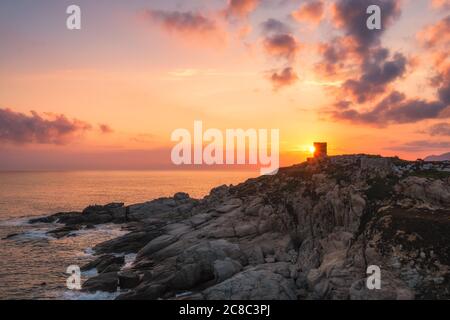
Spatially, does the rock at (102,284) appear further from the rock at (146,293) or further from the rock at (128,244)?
the rock at (128,244)

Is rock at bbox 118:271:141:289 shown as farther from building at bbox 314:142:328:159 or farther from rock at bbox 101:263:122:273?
building at bbox 314:142:328:159

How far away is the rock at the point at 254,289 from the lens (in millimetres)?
38125

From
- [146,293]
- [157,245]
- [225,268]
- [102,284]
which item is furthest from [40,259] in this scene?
[225,268]

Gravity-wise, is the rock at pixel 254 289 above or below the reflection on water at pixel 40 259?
above

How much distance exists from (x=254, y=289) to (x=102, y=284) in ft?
60.9

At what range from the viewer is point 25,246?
243 feet

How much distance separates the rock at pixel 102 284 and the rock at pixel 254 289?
13109 mm

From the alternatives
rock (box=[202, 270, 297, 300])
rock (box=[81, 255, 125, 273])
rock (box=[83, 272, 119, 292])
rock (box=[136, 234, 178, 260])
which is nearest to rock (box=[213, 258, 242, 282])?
rock (box=[202, 270, 297, 300])

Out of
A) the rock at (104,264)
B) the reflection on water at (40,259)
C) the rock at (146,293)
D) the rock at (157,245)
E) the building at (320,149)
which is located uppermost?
the building at (320,149)

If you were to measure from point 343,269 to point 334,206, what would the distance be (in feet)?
46.1

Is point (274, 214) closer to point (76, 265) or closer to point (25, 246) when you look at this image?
point (76, 265)

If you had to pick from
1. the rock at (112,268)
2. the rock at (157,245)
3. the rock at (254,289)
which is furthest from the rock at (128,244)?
the rock at (254,289)

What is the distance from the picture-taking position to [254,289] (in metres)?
38.7
